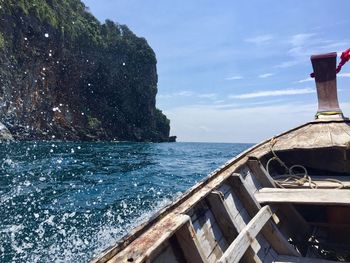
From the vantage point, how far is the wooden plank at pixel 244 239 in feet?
9.48

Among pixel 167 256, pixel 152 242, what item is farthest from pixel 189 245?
pixel 152 242

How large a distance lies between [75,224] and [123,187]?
5345 millimetres

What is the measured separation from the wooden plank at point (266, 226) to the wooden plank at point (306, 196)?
145 mm

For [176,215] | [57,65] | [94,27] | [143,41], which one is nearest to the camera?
[176,215]

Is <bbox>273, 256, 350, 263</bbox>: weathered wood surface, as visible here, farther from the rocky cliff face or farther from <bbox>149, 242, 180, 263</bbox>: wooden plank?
the rocky cliff face

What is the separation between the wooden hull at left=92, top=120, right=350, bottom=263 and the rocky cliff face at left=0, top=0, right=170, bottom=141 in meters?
49.1

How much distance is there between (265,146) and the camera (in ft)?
20.6

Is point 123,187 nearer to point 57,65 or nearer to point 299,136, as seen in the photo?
point 299,136

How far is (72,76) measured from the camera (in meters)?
70.4

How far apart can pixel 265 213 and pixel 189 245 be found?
1.41 meters

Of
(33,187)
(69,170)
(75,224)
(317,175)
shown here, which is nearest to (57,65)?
(69,170)

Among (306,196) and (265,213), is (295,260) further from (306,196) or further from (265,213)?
(306,196)

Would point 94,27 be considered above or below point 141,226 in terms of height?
above

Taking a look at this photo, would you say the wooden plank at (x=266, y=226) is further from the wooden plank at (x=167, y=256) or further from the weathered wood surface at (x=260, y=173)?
the wooden plank at (x=167, y=256)
